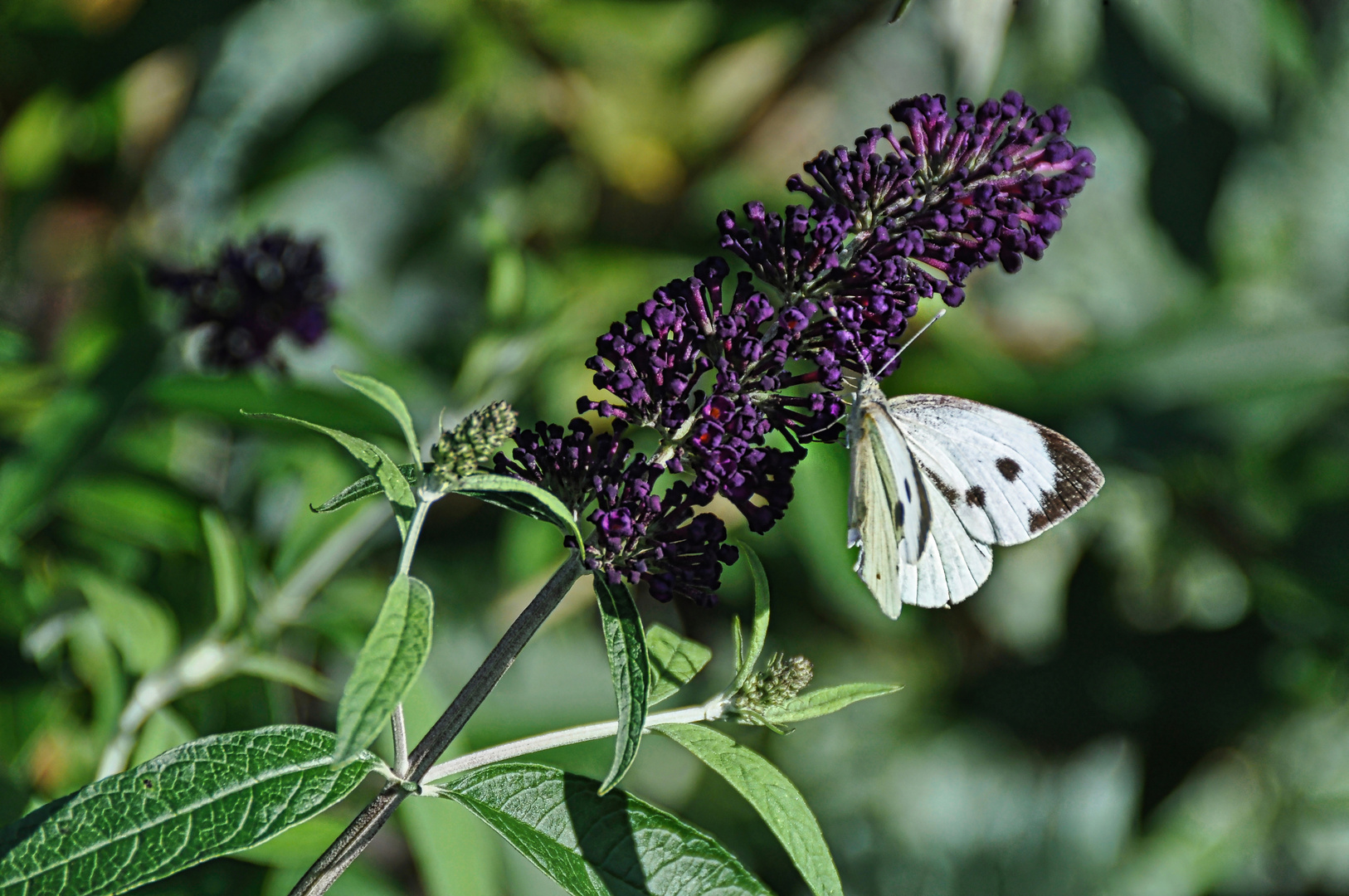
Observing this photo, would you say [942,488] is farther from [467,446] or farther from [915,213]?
[467,446]

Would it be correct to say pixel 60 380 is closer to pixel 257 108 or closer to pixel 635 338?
pixel 257 108

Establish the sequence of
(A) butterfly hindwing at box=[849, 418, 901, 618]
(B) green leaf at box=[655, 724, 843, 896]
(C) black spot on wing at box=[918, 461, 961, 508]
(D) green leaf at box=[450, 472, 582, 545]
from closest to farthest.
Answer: (D) green leaf at box=[450, 472, 582, 545] → (B) green leaf at box=[655, 724, 843, 896] → (A) butterfly hindwing at box=[849, 418, 901, 618] → (C) black spot on wing at box=[918, 461, 961, 508]

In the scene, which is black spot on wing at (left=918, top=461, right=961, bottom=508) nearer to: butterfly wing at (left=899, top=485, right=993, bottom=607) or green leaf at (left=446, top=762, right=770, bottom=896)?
butterfly wing at (left=899, top=485, right=993, bottom=607)

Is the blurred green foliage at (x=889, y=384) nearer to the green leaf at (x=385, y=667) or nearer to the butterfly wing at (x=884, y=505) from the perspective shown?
the butterfly wing at (x=884, y=505)

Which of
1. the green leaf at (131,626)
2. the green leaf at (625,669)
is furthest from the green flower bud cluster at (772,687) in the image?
the green leaf at (131,626)

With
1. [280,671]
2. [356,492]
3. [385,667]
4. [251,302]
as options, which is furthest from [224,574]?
[385,667]

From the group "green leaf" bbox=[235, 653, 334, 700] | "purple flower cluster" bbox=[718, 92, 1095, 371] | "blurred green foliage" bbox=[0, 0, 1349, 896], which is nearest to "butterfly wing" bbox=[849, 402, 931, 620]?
"purple flower cluster" bbox=[718, 92, 1095, 371]
